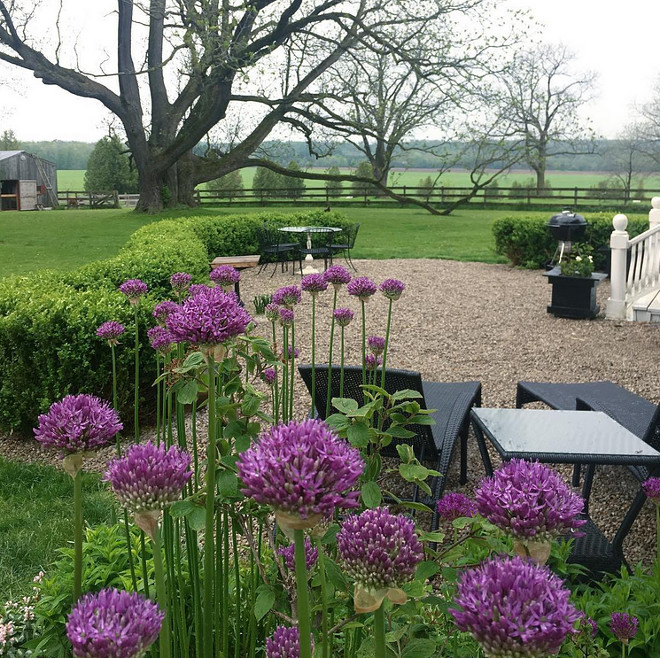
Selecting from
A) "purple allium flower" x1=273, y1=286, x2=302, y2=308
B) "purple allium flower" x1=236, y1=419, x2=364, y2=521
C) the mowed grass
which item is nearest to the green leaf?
"purple allium flower" x1=236, y1=419, x2=364, y2=521

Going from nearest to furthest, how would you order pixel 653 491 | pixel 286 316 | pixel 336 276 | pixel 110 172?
pixel 653 491 < pixel 286 316 < pixel 336 276 < pixel 110 172

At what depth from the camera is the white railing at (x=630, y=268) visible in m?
9.16

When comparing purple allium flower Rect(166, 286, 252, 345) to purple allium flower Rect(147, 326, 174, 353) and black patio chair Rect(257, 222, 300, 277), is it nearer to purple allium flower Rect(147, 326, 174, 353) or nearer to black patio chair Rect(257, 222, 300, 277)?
purple allium flower Rect(147, 326, 174, 353)

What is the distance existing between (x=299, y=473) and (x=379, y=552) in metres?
0.24

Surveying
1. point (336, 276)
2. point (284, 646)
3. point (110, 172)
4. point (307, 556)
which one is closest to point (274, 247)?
point (336, 276)

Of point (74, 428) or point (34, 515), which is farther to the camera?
point (34, 515)

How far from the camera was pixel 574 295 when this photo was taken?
949 cm

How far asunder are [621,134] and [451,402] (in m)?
48.7

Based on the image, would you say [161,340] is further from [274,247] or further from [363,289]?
[274,247]

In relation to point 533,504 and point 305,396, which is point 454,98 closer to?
point 305,396

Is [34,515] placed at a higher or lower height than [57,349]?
lower

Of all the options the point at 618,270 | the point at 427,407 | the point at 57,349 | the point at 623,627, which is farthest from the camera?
the point at 618,270

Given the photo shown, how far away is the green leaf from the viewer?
4.14 feet

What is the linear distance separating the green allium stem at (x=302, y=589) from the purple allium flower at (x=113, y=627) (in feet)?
0.48
